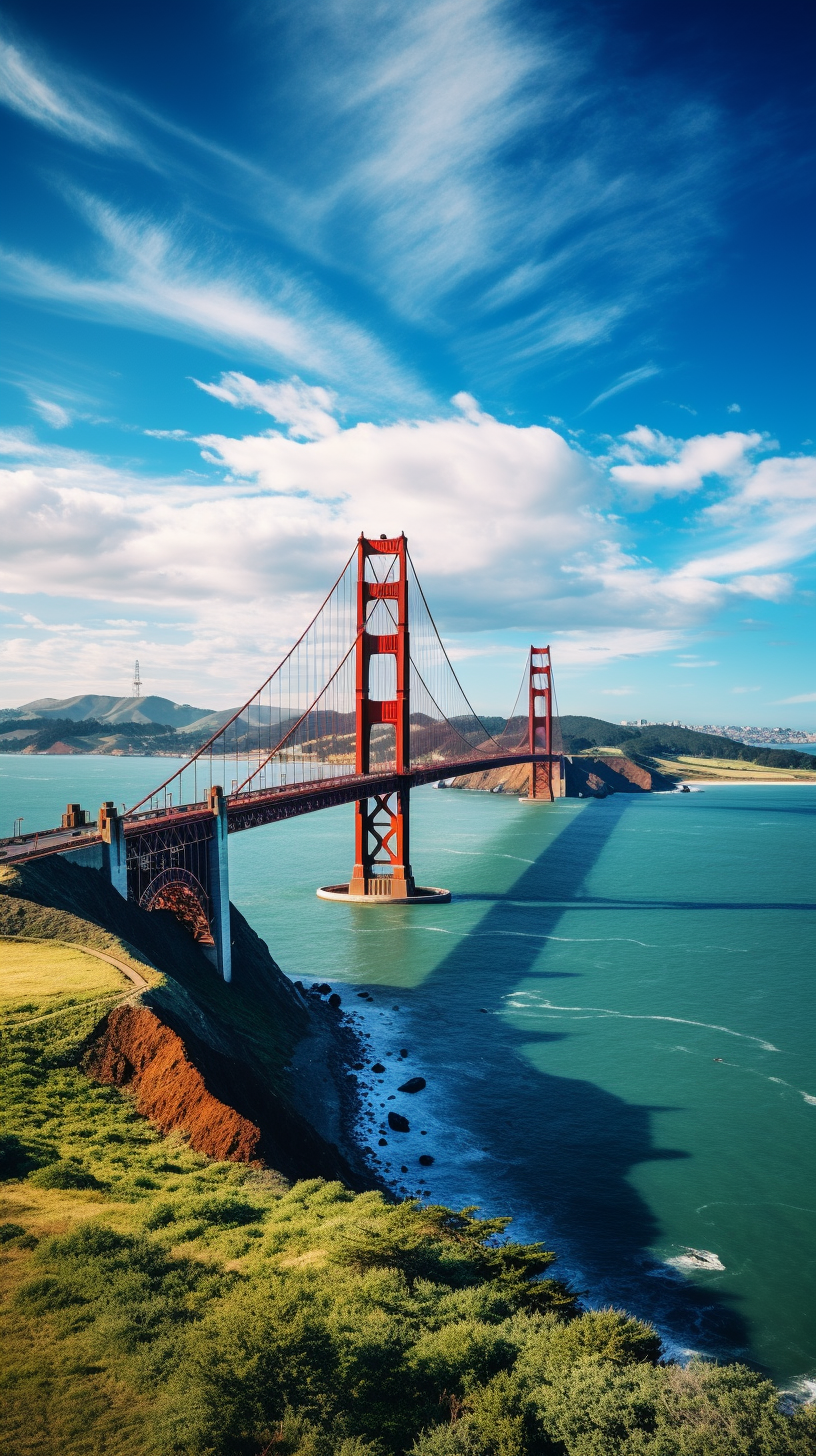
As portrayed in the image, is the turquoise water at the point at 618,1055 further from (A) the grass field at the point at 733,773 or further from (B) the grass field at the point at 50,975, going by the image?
(A) the grass field at the point at 733,773

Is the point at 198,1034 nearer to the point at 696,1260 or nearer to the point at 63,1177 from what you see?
the point at 63,1177

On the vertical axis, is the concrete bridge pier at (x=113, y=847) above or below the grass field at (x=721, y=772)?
above

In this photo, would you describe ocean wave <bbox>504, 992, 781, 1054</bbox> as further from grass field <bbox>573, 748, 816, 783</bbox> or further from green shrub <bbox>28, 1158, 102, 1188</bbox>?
grass field <bbox>573, 748, 816, 783</bbox>

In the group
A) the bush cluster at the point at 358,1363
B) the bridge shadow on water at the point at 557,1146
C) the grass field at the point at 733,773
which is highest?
the bush cluster at the point at 358,1363

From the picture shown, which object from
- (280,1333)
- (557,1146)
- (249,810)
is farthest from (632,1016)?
(280,1333)

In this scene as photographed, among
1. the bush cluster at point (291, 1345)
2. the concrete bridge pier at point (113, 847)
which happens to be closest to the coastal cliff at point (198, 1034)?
the concrete bridge pier at point (113, 847)

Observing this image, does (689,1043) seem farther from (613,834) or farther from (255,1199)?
(613,834)
